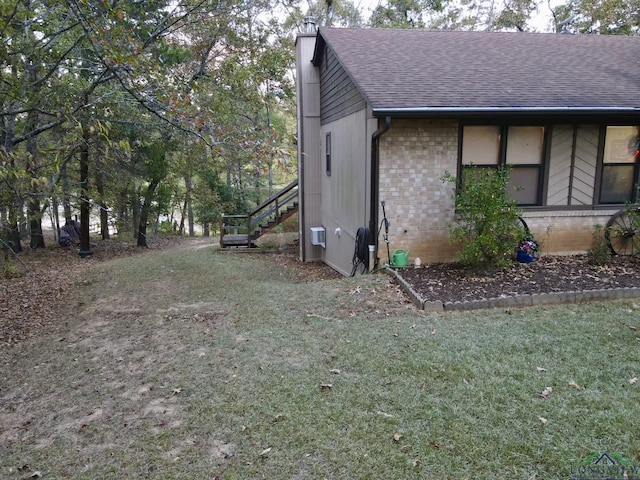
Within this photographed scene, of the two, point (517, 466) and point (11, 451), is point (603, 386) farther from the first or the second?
point (11, 451)

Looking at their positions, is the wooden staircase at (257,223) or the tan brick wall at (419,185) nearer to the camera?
the tan brick wall at (419,185)

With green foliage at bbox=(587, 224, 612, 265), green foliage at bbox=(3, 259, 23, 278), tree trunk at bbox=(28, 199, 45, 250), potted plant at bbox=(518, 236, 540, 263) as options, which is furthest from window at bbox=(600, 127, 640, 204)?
tree trunk at bbox=(28, 199, 45, 250)

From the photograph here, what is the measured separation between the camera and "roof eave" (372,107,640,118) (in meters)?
6.69

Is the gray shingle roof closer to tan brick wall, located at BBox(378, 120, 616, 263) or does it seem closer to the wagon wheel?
tan brick wall, located at BBox(378, 120, 616, 263)

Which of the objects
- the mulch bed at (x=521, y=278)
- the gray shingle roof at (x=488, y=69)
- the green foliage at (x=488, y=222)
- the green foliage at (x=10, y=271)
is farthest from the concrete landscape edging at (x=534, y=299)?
the green foliage at (x=10, y=271)

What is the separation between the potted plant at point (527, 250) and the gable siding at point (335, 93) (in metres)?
3.51

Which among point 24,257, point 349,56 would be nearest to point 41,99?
point 349,56

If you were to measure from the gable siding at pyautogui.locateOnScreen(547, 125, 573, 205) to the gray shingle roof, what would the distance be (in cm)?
56

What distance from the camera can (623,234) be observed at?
25.5ft

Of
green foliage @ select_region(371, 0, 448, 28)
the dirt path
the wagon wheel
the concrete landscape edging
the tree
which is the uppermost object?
green foliage @ select_region(371, 0, 448, 28)

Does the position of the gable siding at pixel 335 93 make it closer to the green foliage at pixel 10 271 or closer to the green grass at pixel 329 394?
the green grass at pixel 329 394

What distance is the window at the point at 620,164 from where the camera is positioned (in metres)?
7.76

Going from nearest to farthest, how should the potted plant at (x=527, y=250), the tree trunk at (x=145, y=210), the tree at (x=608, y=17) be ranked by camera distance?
the potted plant at (x=527, y=250), the tree trunk at (x=145, y=210), the tree at (x=608, y=17)

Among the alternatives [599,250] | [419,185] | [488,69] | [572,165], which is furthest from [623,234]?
[488,69]
